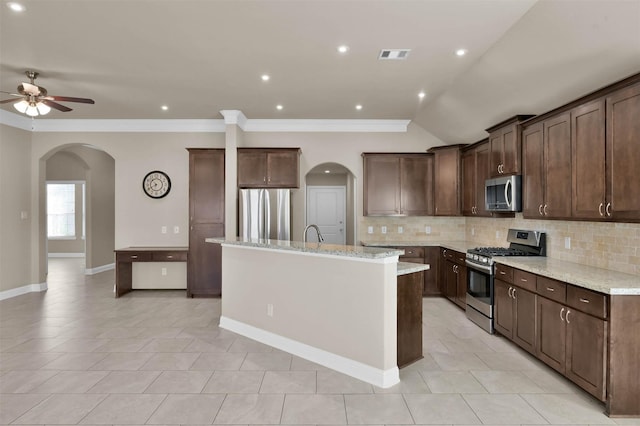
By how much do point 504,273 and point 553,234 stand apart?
82 cm

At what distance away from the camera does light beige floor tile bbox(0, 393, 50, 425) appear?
2.42 m

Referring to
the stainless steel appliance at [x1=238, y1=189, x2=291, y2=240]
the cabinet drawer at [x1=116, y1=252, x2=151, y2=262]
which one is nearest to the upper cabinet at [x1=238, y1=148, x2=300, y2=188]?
the stainless steel appliance at [x1=238, y1=189, x2=291, y2=240]

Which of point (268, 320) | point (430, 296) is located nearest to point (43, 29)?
point (268, 320)

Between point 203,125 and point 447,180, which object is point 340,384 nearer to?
point 447,180

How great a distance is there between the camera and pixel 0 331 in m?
4.14

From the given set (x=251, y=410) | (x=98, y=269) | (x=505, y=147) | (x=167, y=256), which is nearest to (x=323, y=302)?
(x=251, y=410)

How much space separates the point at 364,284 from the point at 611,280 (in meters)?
1.81

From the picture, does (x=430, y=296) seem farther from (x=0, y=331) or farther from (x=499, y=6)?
(x=0, y=331)

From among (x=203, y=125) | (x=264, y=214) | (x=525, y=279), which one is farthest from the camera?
(x=203, y=125)

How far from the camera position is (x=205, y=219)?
18.7 feet

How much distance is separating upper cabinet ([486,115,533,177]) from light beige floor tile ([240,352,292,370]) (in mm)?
3274

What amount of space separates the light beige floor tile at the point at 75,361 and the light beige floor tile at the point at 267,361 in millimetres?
1400

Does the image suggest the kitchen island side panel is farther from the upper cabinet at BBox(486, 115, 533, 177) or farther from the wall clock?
the wall clock

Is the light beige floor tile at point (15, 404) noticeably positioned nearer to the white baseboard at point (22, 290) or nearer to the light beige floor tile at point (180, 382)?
the light beige floor tile at point (180, 382)
